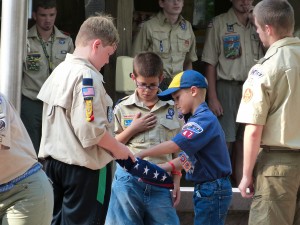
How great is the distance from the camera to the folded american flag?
4.61m

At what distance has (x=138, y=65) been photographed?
16.4 ft

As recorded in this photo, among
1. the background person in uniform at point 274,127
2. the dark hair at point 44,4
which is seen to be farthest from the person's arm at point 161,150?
the dark hair at point 44,4

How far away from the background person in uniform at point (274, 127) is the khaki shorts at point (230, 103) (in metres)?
2.61

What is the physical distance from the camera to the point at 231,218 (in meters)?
6.38

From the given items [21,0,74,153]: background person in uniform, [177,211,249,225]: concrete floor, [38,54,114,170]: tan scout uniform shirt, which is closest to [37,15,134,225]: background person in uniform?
[38,54,114,170]: tan scout uniform shirt

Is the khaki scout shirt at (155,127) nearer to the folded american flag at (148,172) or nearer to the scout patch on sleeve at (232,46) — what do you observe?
the folded american flag at (148,172)

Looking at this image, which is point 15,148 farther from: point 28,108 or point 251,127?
point 28,108

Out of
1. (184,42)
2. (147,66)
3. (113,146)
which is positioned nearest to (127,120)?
(147,66)

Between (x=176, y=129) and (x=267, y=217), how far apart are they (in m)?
1.13

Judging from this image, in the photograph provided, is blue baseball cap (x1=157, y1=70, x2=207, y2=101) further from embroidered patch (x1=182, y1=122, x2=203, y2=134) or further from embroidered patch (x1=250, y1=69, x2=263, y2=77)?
embroidered patch (x1=250, y1=69, x2=263, y2=77)

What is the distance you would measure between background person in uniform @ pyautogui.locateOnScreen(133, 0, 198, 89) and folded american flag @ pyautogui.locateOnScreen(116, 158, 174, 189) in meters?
1.98

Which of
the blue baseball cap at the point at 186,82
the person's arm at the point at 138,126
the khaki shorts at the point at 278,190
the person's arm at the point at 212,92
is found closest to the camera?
the khaki shorts at the point at 278,190

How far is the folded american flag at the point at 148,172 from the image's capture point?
4.61m

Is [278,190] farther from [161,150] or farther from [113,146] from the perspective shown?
[113,146]
